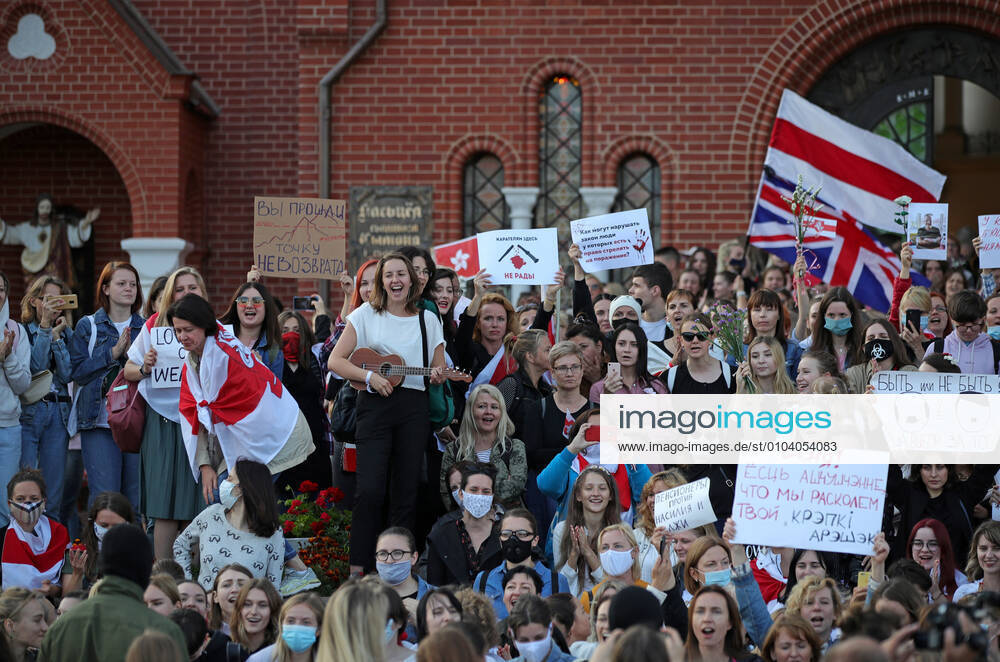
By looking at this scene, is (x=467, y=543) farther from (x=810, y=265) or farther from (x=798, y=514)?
(x=810, y=265)

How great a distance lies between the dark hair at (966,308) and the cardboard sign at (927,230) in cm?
169

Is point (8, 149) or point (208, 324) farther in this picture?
point (8, 149)

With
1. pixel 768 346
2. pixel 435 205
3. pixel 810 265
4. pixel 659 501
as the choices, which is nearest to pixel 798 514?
pixel 659 501

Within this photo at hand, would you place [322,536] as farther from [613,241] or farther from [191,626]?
[613,241]

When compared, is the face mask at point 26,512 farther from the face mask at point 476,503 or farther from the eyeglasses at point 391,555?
the face mask at point 476,503

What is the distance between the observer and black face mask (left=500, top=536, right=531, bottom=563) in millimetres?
7988

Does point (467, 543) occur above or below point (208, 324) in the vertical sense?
below

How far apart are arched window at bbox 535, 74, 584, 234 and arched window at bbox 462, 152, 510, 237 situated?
434 millimetres

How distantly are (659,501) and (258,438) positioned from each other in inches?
97.7

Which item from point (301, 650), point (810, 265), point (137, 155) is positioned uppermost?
point (137, 155)

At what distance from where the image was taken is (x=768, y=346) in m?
9.32

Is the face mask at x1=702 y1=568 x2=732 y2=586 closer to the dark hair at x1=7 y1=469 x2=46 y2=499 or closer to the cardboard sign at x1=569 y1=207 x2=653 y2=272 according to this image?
the dark hair at x1=7 y1=469 x2=46 y2=499

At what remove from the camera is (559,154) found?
1636 centimetres

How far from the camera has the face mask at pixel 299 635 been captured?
685 centimetres
